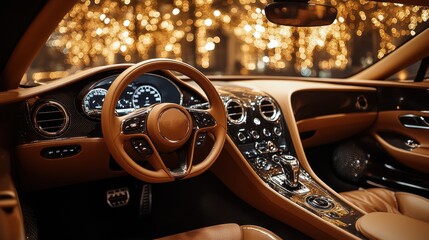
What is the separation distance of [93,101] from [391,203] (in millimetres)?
1705

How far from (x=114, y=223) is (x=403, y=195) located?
66.2 inches

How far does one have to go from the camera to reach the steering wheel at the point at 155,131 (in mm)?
1476

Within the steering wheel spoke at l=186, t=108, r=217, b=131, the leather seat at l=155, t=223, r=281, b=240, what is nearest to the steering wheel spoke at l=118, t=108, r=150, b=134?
the steering wheel spoke at l=186, t=108, r=217, b=131

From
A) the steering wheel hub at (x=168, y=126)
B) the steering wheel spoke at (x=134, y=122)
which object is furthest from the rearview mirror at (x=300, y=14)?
the steering wheel spoke at (x=134, y=122)

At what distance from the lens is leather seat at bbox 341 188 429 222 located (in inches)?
84.0

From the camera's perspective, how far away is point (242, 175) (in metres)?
2.10

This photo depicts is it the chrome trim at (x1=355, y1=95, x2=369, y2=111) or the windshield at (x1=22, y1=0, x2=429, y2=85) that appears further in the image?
the windshield at (x1=22, y1=0, x2=429, y2=85)

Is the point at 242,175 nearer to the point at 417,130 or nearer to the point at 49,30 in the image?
the point at 49,30

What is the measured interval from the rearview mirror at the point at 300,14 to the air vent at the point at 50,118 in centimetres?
99

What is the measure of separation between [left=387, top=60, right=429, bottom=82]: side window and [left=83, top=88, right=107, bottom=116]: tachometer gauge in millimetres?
2176

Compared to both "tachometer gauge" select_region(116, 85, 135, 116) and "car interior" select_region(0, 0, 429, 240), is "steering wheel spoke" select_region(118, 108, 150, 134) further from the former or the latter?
"tachometer gauge" select_region(116, 85, 135, 116)

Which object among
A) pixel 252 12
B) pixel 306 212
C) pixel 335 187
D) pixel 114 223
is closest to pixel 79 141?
pixel 114 223

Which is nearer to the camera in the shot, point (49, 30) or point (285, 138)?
point (49, 30)

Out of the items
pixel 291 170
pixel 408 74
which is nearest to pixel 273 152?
pixel 291 170
